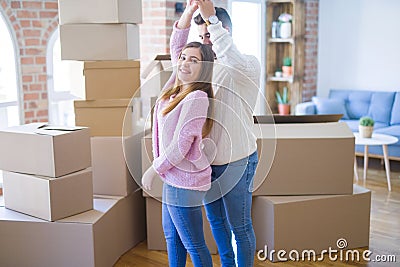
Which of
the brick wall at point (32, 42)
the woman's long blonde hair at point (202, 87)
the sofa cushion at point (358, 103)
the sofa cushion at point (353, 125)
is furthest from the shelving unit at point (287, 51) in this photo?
the woman's long blonde hair at point (202, 87)

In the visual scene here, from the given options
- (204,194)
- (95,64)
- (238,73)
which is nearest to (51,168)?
(95,64)

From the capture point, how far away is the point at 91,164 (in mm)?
2930

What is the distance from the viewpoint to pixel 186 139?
197 centimetres

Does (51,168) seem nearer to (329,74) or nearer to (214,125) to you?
(214,125)

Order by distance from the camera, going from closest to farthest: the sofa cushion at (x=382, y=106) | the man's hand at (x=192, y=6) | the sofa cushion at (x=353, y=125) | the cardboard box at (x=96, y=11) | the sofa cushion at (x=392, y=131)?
the man's hand at (x=192, y=6) → the cardboard box at (x=96, y=11) → the sofa cushion at (x=392, y=131) → the sofa cushion at (x=353, y=125) → the sofa cushion at (x=382, y=106)

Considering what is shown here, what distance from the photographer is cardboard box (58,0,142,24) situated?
2787mm

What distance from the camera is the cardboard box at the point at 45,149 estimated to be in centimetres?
260

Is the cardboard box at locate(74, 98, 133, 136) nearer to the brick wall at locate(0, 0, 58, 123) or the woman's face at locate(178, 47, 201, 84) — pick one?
the brick wall at locate(0, 0, 58, 123)

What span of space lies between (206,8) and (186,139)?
0.52 m

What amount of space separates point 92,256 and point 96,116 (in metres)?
0.80

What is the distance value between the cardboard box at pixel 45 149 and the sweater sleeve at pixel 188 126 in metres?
0.83

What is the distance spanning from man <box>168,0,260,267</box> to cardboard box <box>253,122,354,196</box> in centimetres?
70

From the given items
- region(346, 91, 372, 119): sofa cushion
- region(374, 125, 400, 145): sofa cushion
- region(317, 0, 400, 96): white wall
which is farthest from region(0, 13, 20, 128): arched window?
region(317, 0, 400, 96): white wall

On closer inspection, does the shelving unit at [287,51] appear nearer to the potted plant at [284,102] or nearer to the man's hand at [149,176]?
the potted plant at [284,102]
